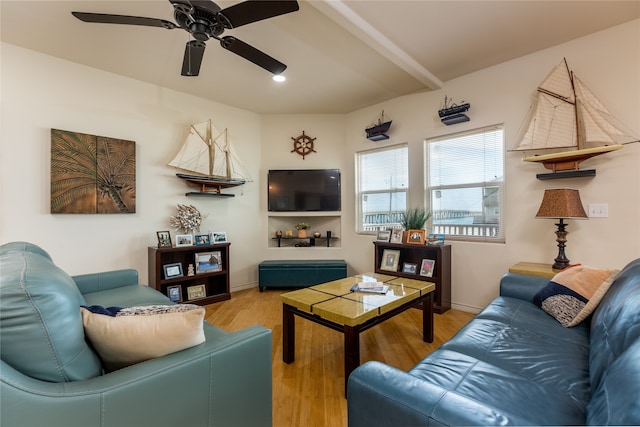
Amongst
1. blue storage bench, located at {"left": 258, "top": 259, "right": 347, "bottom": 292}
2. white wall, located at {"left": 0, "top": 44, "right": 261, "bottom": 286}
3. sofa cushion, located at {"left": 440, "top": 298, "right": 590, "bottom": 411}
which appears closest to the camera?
sofa cushion, located at {"left": 440, "top": 298, "right": 590, "bottom": 411}

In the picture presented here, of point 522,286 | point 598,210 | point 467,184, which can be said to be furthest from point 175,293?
point 598,210

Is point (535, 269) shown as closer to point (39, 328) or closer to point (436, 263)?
point (436, 263)

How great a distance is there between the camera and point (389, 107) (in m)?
4.12

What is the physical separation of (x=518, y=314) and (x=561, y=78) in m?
2.28

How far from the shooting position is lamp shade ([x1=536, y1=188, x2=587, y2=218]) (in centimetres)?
242

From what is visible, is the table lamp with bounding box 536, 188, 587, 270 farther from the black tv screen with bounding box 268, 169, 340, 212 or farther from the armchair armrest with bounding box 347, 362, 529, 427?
the black tv screen with bounding box 268, 169, 340, 212

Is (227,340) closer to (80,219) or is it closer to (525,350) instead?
(525,350)

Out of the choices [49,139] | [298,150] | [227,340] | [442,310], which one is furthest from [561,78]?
[49,139]

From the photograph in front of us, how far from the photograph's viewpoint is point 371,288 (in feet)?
7.84

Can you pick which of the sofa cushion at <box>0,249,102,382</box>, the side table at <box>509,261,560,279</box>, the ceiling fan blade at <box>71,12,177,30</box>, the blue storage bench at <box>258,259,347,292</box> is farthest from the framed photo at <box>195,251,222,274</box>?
the side table at <box>509,261,560,279</box>

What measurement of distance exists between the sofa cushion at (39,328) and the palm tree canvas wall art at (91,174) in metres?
2.55

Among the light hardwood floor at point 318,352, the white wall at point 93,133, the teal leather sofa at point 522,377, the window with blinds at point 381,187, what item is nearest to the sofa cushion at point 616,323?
the teal leather sofa at point 522,377

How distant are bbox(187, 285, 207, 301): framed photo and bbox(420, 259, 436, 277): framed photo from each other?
275 centimetres

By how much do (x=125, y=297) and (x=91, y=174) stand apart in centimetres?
174
